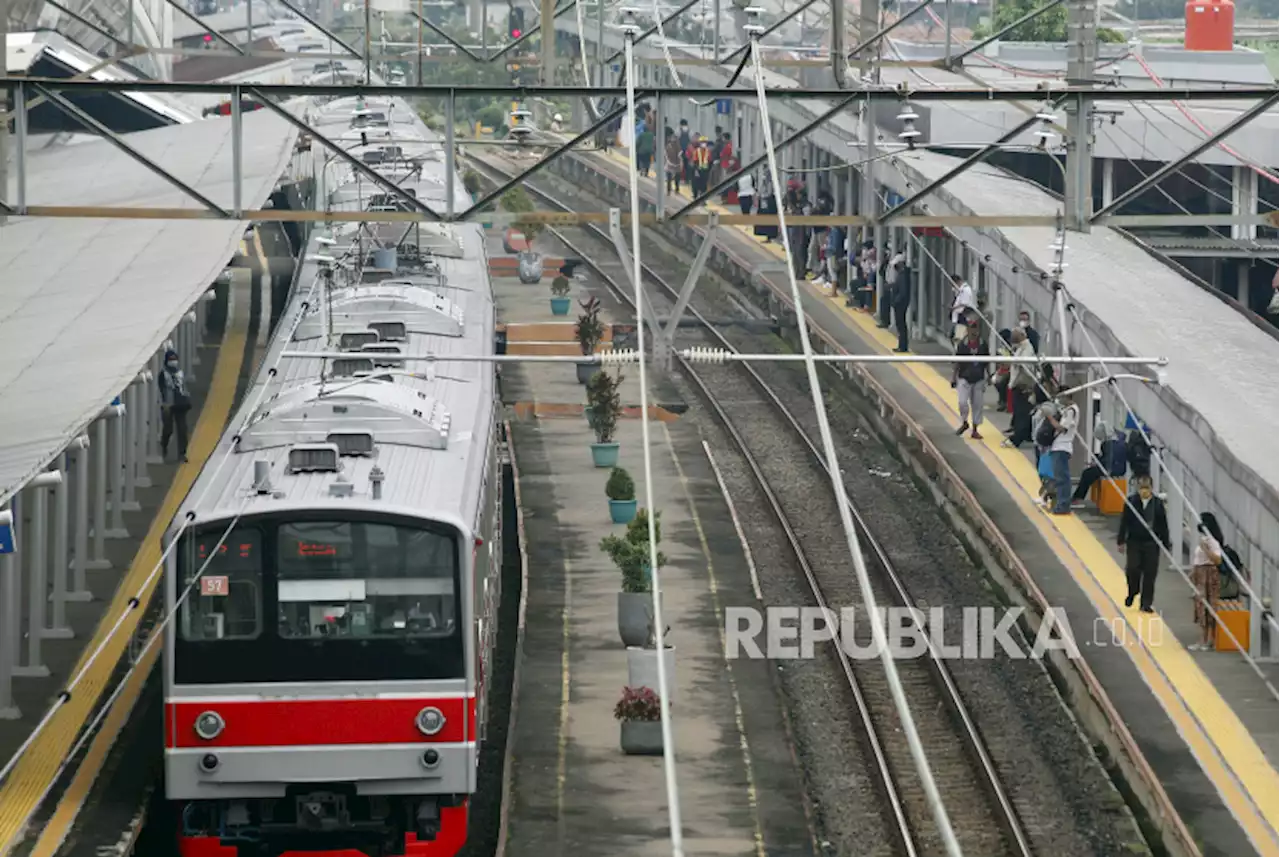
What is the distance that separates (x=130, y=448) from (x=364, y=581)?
28.6 ft

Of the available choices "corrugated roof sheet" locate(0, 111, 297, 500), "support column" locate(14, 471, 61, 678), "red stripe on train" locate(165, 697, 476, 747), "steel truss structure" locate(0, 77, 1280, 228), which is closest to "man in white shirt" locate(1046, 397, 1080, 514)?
"steel truss structure" locate(0, 77, 1280, 228)

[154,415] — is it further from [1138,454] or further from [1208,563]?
[1208,563]

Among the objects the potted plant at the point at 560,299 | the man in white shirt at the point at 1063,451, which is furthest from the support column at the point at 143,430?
the potted plant at the point at 560,299

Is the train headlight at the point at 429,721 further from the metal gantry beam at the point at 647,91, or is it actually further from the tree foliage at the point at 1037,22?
the tree foliage at the point at 1037,22

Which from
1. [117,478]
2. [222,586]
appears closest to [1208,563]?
[222,586]

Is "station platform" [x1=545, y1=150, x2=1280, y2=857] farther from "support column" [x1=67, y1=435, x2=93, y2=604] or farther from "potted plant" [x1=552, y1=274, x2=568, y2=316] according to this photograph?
"potted plant" [x1=552, y1=274, x2=568, y2=316]

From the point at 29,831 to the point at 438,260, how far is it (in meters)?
8.44

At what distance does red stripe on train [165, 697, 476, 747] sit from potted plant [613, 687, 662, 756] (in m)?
2.77

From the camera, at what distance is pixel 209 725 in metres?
11.7

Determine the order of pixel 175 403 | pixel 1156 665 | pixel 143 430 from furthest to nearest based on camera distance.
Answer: pixel 175 403, pixel 143 430, pixel 1156 665

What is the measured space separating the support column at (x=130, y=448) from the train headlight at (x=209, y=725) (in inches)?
312

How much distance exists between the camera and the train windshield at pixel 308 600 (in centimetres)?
1173

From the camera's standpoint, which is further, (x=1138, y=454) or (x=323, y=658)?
(x=1138, y=454)

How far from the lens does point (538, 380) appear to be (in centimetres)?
2853
